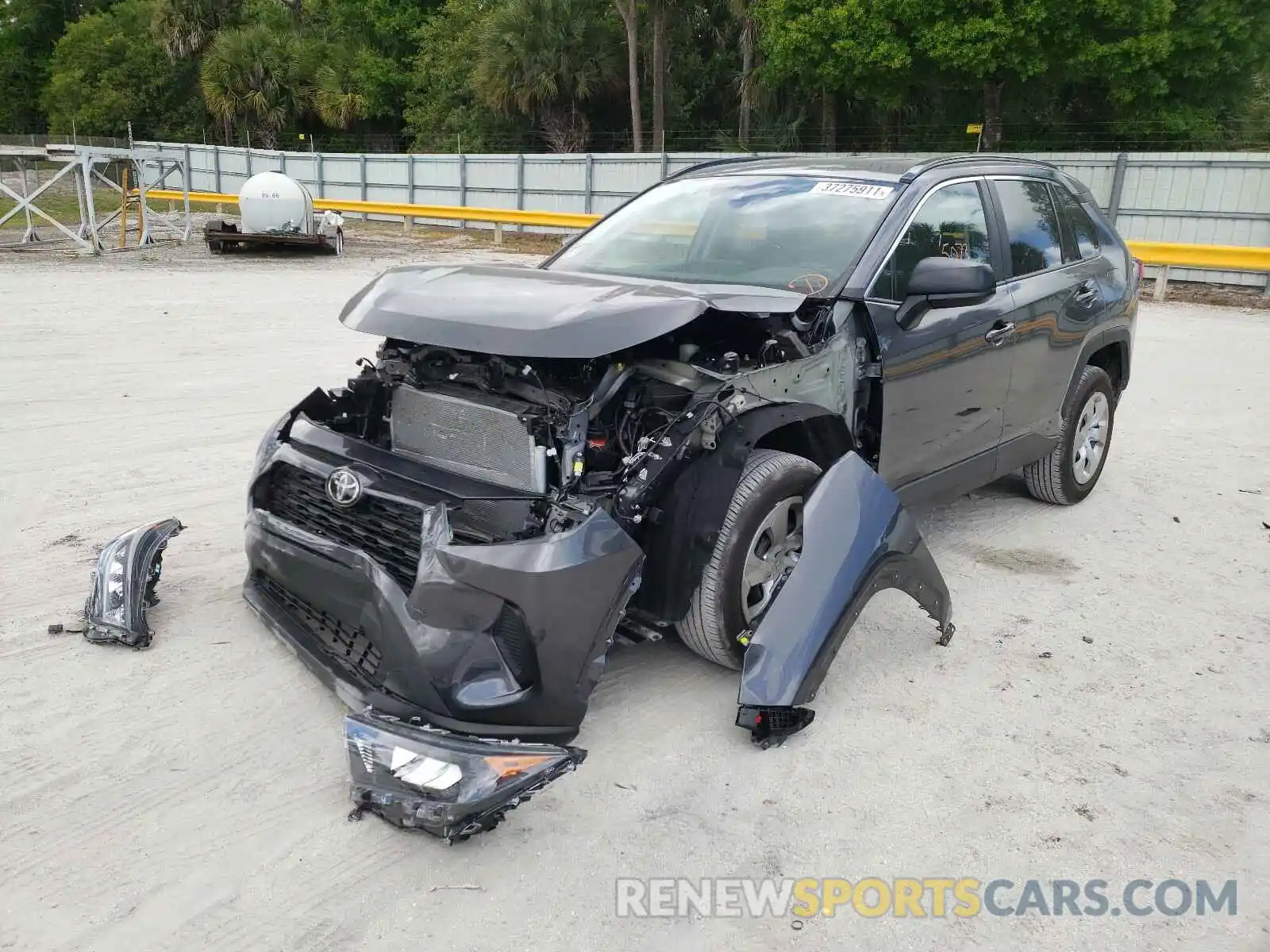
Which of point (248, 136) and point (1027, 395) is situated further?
Answer: point (248, 136)

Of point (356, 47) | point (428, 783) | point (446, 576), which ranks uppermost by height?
point (356, 47)

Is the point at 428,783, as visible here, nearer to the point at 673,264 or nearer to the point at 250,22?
the point at 673,264

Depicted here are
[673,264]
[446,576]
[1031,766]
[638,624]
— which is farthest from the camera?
[673,264]

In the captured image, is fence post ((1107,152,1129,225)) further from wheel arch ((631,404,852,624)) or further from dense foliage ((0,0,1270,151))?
wheel arch ((631,404,852,624))

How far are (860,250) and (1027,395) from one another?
140 cm

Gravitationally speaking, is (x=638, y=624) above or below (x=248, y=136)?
below

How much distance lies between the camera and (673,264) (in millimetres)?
4594

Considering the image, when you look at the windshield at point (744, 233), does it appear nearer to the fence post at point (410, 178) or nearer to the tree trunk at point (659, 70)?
the fence post at point (410, 178)

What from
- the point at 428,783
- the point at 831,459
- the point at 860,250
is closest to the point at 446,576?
the point at 428,783

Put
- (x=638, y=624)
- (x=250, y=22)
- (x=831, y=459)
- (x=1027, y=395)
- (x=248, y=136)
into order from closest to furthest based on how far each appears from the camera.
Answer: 1. (x=638, y=624)
2. (x=831, y=459)
3. (x=1027, y=395)
4. (x=248, y=136)
5. (x=250, y=22)

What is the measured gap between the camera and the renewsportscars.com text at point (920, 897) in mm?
2654

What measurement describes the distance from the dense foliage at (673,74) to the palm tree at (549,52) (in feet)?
0.19

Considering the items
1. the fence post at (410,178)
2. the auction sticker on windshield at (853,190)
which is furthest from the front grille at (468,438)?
the fence post at (410,178)

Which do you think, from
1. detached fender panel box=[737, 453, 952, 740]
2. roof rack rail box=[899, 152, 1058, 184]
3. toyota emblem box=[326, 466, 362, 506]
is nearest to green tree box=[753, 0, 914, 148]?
roof rack rail box=[899, 152, 1058, 184]
